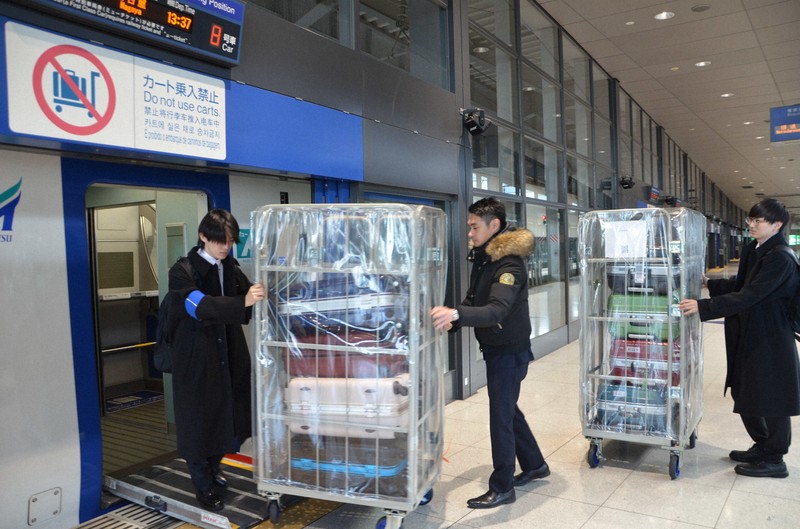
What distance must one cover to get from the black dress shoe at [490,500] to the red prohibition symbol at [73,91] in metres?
2.49

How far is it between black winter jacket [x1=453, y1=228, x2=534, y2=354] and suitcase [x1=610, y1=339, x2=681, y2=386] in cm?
81

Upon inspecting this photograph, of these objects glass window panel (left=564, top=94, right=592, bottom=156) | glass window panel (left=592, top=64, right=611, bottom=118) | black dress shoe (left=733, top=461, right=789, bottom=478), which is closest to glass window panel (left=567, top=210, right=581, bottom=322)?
glass window panel (left=564, top=94, right=592, bottom=156)

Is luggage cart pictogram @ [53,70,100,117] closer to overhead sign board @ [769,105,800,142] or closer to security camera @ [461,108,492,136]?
security camera @ [461,108,492,136]

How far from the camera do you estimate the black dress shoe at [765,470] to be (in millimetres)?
3334

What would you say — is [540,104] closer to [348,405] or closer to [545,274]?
[545,274]

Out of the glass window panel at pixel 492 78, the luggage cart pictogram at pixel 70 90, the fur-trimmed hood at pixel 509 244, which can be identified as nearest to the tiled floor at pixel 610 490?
the fur-trimmed hood at pixel 509 244

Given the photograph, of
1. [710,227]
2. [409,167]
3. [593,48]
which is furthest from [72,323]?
[710,227]

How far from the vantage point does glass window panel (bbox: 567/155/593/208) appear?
27.6 feet

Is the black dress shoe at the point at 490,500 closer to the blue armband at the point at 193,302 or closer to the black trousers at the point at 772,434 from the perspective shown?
the black trousers at the point at 772,434

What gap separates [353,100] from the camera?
4.03 m

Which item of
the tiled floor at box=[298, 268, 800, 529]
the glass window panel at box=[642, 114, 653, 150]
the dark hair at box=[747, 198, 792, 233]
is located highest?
the glass window panel at box=[642, 114, 653, 150]

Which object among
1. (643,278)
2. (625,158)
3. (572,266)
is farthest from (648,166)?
(643,278)

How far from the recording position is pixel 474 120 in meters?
5.20

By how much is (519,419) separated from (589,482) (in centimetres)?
55
